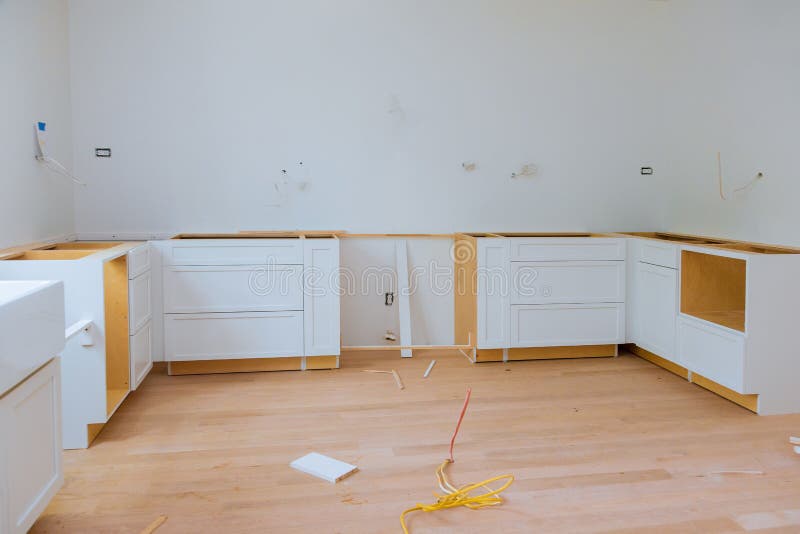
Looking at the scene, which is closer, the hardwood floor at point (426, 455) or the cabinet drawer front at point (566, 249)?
the hardwood floor at point (426, 455)

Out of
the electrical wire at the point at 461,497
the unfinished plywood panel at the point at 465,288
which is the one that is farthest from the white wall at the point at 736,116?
the electrical wire at the point at 461,497

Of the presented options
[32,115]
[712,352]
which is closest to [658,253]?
[712,352]

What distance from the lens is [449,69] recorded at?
4.62m

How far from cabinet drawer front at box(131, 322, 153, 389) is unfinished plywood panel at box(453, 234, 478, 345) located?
78.2 inches

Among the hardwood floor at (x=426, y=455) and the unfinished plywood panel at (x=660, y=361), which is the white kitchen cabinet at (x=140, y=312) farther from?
the unfinished plywood panel at (x=660, y=361)

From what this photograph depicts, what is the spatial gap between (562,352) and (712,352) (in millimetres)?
1082

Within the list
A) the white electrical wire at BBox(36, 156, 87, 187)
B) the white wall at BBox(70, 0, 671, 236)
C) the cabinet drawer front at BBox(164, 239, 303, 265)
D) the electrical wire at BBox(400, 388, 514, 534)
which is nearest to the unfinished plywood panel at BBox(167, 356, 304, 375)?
the cabinet drawer front at BBox(164, 239, 303, 265)

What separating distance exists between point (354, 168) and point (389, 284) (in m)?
0.85

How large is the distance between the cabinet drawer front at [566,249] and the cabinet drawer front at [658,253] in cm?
13

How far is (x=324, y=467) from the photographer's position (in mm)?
2631

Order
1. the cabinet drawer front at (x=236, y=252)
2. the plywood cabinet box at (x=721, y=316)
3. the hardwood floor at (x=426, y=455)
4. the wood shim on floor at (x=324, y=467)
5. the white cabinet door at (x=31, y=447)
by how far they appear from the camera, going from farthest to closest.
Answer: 1. the cabinet drawer front at (x=236, y=252)
2. the plywood cabinet box at (x=721, y=316)
3. the wood shim on floor at (x=324, y=467)
4. the hardwood floor at (x=426, y=455)
5. the white cabinet door at (x=31, y=447)

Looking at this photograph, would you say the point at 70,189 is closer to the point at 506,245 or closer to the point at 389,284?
the point at 389,284

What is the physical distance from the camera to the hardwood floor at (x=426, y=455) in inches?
88.7

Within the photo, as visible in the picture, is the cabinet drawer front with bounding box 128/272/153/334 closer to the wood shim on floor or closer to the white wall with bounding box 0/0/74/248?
the white wall with bounding box 0/0/74/248
